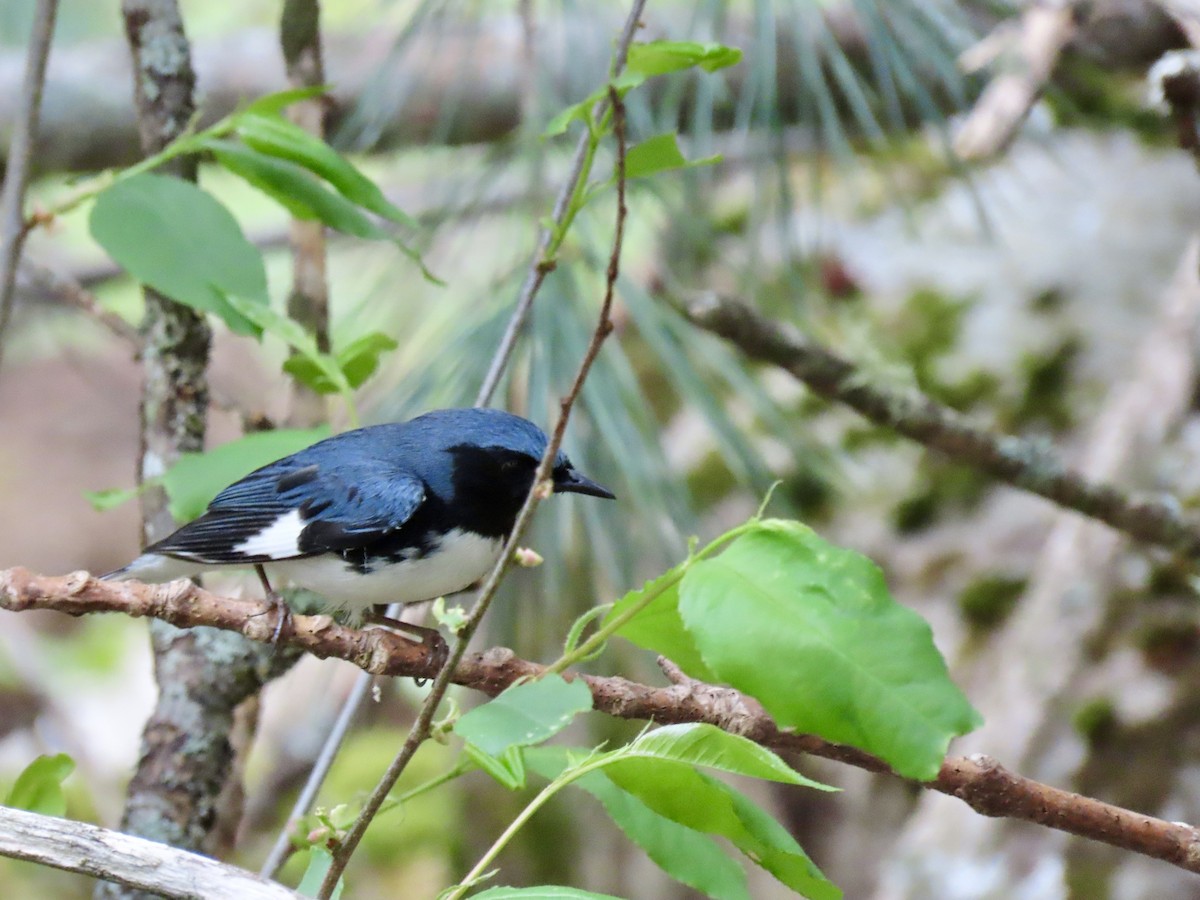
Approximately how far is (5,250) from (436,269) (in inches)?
38.3

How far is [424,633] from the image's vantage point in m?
1.61

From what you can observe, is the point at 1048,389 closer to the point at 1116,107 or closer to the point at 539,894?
the point at 1116,107

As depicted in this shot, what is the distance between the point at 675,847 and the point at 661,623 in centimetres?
24

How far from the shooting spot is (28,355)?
4.93 meters

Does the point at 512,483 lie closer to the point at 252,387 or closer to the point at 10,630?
the point at 10,630

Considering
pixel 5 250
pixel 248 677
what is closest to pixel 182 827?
pixel 248 677

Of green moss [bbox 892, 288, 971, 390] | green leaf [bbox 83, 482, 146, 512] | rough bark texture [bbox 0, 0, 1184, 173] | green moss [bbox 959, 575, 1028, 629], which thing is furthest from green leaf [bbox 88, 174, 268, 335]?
green moss [bbox 892, 288, 971, 390]

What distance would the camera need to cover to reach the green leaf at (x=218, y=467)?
4.65ft

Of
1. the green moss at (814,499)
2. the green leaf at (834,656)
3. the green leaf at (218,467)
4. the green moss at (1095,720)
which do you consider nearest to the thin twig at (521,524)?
the green leaf at (834,656)

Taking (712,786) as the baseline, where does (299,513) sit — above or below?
below

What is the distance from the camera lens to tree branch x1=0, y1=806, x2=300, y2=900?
892 mm

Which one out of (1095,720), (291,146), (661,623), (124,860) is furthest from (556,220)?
(1095,720)

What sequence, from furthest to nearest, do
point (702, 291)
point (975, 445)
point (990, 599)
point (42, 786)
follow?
point (990, 599)
point (975, 445)
point (702, 291)
point (42, 786)

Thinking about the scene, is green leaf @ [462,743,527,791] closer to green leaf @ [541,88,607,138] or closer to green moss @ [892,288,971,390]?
green leaf @ [541,88,607,138]
